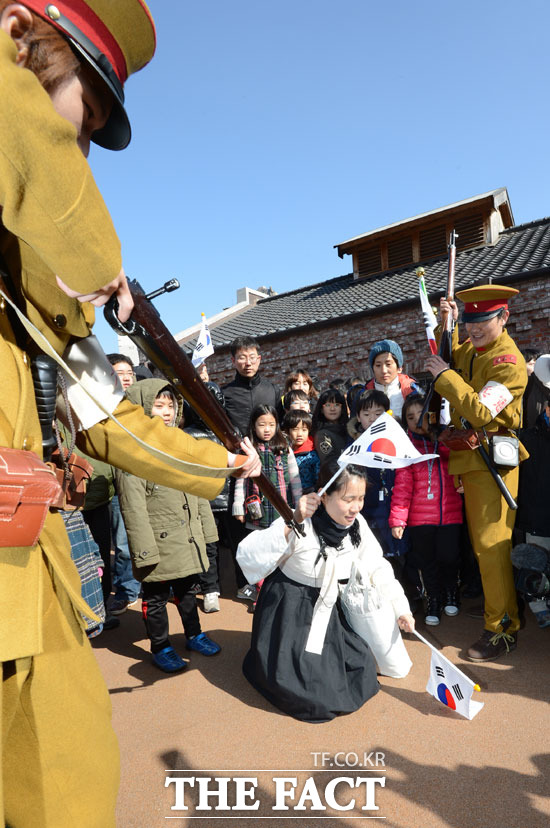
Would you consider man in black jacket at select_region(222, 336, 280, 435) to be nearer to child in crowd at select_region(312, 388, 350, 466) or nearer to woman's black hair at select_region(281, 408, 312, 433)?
woman's black hair at select_region(281, 408, 312, 433)

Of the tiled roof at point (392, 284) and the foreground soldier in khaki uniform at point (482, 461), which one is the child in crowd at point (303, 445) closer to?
the foreground soldier in khaki uniform at point (482, 461)

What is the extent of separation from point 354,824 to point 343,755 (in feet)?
1.47

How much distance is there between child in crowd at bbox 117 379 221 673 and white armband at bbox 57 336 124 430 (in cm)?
220

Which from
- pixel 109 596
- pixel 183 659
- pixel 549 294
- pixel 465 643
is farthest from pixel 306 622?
pixel 549 294

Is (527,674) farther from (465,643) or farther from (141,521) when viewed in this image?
(141,521)

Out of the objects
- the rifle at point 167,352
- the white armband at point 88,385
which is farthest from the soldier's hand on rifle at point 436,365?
the white armband at point 88,385

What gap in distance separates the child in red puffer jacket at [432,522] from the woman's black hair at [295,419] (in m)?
1.29

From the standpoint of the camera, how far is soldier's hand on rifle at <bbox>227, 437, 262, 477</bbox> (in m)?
1.63

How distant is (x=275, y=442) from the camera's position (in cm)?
492

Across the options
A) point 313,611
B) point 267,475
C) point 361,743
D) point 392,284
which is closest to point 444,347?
point 267,475

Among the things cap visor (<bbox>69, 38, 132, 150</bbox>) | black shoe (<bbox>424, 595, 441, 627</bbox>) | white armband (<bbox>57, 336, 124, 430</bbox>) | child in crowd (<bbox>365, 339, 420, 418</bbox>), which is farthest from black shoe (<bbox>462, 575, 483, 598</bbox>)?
cap visor (<bbox>69, 38, 132, 150</bbox>)

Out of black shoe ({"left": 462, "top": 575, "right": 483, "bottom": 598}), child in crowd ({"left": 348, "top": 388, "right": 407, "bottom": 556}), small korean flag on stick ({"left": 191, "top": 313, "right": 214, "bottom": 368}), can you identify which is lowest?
black shoe ({"left": 462, "top": 575, "right": 483, "bottom": 598})

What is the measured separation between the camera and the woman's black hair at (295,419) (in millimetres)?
5281

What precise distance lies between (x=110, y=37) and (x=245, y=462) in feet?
3.73
